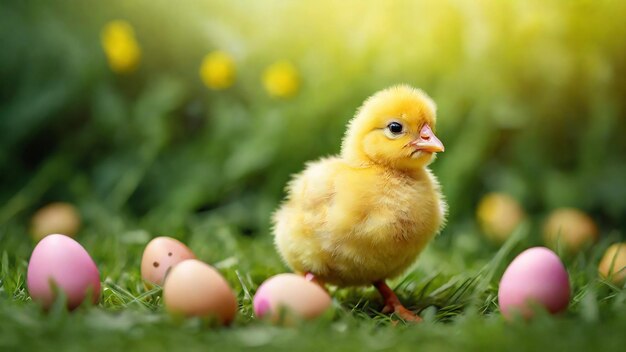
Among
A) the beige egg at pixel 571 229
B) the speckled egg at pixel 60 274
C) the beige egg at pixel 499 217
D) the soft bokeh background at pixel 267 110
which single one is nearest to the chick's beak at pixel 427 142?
the soft bokeh background at pixel 267 110

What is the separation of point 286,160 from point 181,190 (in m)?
0.44

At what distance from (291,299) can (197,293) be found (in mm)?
193

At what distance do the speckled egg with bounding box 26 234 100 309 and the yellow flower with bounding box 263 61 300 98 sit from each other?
60.6 inches

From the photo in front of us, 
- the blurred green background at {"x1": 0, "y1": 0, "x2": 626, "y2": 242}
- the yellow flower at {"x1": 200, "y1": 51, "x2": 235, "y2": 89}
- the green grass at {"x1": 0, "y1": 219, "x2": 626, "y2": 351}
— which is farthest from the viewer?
the yellow flower at {"x1": 200, "y1": 51, "x2": 235, "y2": 89}

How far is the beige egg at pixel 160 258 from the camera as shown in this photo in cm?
198

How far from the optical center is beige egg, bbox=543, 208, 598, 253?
2731 mm

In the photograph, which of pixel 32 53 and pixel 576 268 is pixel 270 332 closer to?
pixel 576 268

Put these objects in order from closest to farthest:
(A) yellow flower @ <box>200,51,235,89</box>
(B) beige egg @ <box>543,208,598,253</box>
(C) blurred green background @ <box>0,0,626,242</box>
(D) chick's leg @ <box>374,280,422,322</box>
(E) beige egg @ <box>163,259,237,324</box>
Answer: (E) beige egg @ <box>163,259,237,324</box> → (D) chick's leg @ <box>374,280,422,322</box> → (B) beige egg @ <box>543,208,598,253</box> → (C) blurred green background @ <box>0,0,626,242</box> → (A) yellow flower @ <box>200,51,235,89</box>

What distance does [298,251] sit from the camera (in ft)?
6.37

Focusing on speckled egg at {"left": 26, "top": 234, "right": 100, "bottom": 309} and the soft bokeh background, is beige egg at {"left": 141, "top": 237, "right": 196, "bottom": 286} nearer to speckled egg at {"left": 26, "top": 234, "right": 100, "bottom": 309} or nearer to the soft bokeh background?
speckled egg at {"left": 26, "top": 234, "right": 100, "bottom": 309}

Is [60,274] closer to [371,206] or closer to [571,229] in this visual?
[371,206]

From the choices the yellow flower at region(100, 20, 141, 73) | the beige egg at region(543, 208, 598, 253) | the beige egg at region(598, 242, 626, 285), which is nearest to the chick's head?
the beige egg at region(598, 242, 626, 285)

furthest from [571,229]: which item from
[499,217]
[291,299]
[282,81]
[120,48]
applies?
[120,48]

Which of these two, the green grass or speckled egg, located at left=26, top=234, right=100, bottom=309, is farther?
speckled egg, located at left=26, top=234, right=100, bottom=309
